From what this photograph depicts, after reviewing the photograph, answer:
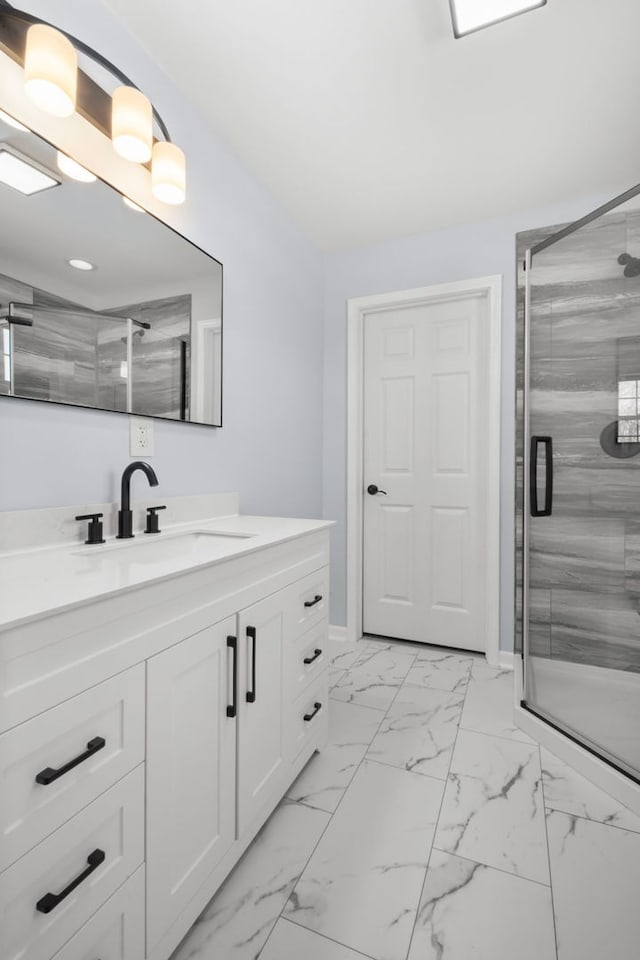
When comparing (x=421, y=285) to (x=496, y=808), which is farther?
(x=421, y=285)

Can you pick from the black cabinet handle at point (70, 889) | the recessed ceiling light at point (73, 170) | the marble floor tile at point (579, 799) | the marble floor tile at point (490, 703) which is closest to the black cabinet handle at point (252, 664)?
the black cabinet handle at point (70, 889)

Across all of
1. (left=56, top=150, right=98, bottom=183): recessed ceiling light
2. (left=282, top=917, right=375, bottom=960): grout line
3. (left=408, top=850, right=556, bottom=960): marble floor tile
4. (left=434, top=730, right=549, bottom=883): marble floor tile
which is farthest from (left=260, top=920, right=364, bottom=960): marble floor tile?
(left=56, top=150, right=98, bottom=183): recessed ceiling light

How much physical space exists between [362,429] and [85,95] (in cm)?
204

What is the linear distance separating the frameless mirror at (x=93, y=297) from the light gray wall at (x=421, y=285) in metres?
1.25

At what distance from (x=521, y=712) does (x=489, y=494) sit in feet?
3.64

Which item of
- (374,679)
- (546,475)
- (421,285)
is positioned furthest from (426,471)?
(374,679)

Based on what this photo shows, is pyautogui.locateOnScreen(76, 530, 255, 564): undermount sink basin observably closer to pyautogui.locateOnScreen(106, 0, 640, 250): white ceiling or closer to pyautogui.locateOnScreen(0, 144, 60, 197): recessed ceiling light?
pyautogui.locateOnScreen(0, 144, 60, 197): recessed ceiling light

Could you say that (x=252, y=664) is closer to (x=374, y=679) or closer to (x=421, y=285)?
(x=374, y=679)

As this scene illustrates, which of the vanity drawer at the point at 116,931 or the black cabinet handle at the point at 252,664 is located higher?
the black cabinet handle at the point at 252,664

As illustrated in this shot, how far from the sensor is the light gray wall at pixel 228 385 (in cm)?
128

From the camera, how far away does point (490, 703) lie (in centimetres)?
219

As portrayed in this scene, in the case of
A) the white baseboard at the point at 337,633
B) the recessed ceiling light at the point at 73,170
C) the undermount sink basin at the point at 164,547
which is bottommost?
the white baseboard at the point at 337,633

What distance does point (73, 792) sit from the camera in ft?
2.47

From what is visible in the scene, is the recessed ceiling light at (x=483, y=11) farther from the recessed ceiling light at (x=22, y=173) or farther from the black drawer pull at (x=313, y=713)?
the black drawer pull at (x=313, y=713)
